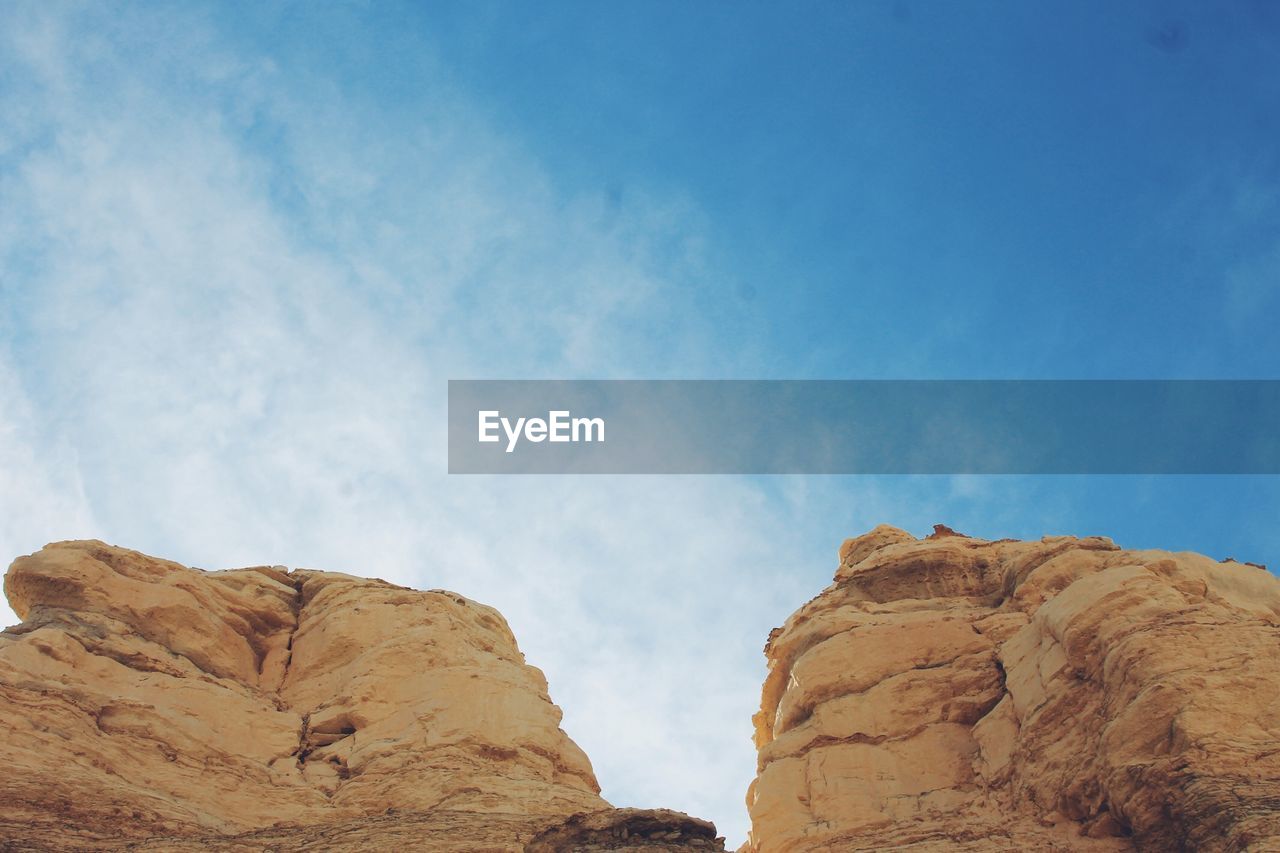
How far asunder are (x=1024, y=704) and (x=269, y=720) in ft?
67.6

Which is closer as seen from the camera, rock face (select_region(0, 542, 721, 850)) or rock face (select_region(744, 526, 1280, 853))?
rock face (select_region(0, 542, 721, 850))

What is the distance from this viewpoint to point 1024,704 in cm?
3609

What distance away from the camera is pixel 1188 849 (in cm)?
2736

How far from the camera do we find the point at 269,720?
36.0 meters

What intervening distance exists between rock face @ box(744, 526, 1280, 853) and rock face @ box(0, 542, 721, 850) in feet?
25.3

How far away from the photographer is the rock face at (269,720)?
2866 cm

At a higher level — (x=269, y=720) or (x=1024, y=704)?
(x=269, y=720)

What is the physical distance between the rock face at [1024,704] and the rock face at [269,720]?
7724mm

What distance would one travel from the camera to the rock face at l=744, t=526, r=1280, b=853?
2906 centimetres

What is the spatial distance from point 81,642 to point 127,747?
5.23 metres

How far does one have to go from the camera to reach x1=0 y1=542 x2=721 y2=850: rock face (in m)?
28.7

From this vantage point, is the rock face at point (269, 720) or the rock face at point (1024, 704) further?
the rock face at point (1024, 704)

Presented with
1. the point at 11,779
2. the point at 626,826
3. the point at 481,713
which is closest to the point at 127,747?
the point at 11,779

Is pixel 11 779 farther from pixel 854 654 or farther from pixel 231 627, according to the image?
pixel 854 654
